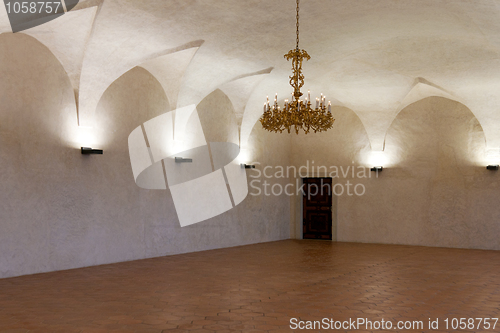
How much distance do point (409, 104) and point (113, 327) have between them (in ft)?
37.3

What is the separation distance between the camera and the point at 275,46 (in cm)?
920

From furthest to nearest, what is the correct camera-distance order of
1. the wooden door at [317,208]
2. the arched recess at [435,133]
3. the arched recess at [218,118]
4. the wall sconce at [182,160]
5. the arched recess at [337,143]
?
the wooden door at [317,208], the arched recess at [337,143], the arched recess at [435,133], the arched recess at [218,118], the wall sconce at [182,160]

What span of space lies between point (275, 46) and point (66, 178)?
15.8 feet

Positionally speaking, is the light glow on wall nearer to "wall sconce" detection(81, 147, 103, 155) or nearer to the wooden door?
the wooden door

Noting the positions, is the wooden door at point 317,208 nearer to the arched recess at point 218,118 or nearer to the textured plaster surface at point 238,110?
the textured plaster surface at point 238,110

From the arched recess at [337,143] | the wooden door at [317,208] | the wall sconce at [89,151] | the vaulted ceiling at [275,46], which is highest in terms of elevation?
the vaulted ceiling at [275,46]

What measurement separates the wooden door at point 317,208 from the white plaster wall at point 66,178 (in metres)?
5.16

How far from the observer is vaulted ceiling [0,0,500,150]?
7297mm

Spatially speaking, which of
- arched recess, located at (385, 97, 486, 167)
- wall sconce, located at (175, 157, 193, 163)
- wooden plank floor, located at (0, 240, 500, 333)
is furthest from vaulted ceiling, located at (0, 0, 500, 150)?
wooden plank floor, located at (0, 240, 500, 333)

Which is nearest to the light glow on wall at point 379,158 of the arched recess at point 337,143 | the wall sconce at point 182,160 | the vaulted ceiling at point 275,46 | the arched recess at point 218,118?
the arched recess at point 337,143

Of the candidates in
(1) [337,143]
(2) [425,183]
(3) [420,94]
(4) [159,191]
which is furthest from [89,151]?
(2) [425,183]

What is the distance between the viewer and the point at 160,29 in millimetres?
7883

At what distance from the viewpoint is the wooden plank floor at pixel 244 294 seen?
4.66 meters

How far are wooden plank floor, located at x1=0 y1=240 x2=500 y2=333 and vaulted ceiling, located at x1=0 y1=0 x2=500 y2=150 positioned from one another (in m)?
3.51
